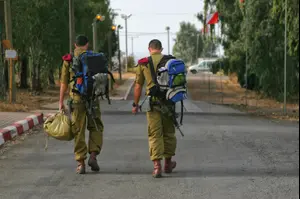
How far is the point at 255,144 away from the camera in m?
10.0

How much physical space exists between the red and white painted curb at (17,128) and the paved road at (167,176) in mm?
389

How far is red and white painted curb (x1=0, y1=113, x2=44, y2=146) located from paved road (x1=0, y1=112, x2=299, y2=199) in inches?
15.3

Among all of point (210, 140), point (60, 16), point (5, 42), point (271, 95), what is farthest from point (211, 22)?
point (210, 140)

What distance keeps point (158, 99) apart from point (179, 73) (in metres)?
0.44

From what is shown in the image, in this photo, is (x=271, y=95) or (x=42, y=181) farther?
(x=271, y=95)

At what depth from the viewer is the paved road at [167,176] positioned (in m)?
6.01

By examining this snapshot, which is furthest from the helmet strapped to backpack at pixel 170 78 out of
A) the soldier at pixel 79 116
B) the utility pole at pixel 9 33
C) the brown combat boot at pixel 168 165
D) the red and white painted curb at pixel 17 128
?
the utility pole at pixel 9 33

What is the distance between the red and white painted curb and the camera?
33.7 feet

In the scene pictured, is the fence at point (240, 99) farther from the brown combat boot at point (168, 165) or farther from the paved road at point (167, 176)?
the brown combat boot at point (168, 165)

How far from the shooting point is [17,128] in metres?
11.4

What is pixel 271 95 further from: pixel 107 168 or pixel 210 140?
pixel 107 168

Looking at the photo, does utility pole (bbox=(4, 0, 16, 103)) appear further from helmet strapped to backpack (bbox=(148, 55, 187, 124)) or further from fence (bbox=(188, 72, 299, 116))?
helmet strapped to backpack (bbox=(148, 55, 187, 124))

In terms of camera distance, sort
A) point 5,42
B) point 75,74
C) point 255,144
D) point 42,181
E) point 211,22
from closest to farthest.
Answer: point 42,181 → point 75,74 → point 255,144 → point 5,42 → point 211,22

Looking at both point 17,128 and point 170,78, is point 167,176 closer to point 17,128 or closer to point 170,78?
point 170,78
